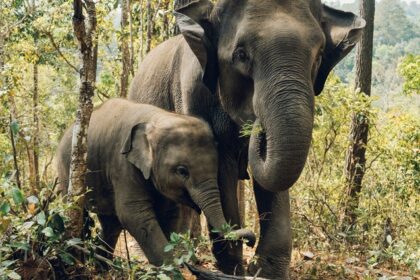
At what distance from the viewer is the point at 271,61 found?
4809mm

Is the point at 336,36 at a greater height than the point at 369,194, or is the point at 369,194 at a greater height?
the point at 336,36

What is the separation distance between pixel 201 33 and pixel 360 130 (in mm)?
5889

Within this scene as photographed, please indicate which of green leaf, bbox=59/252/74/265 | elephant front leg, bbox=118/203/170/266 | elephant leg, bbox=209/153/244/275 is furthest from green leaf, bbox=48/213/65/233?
elephant leg, bbox=209/153/244/275

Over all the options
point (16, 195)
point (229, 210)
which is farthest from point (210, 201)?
point (16, 195)

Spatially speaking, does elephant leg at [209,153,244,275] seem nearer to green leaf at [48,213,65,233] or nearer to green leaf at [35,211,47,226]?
green leaf at [48,213,65,233]

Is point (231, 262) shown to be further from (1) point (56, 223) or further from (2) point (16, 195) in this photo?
(2) point (16, 195)

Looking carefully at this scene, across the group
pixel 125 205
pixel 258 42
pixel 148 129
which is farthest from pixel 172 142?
pixel 258 42

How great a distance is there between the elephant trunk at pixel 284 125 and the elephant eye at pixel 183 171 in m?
0.89

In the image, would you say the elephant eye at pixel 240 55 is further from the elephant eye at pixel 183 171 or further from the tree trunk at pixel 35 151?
the tree trunk at pixel 35 151

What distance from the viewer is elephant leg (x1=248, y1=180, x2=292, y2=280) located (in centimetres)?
585

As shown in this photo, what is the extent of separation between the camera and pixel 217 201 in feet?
18.0

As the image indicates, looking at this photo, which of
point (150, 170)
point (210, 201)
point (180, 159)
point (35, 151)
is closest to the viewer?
point (210, 201)

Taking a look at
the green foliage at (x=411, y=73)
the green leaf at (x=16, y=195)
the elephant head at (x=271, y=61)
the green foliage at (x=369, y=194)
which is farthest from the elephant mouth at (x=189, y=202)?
the green foliage at (x=411, y=73)

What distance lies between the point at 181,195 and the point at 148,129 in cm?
59
